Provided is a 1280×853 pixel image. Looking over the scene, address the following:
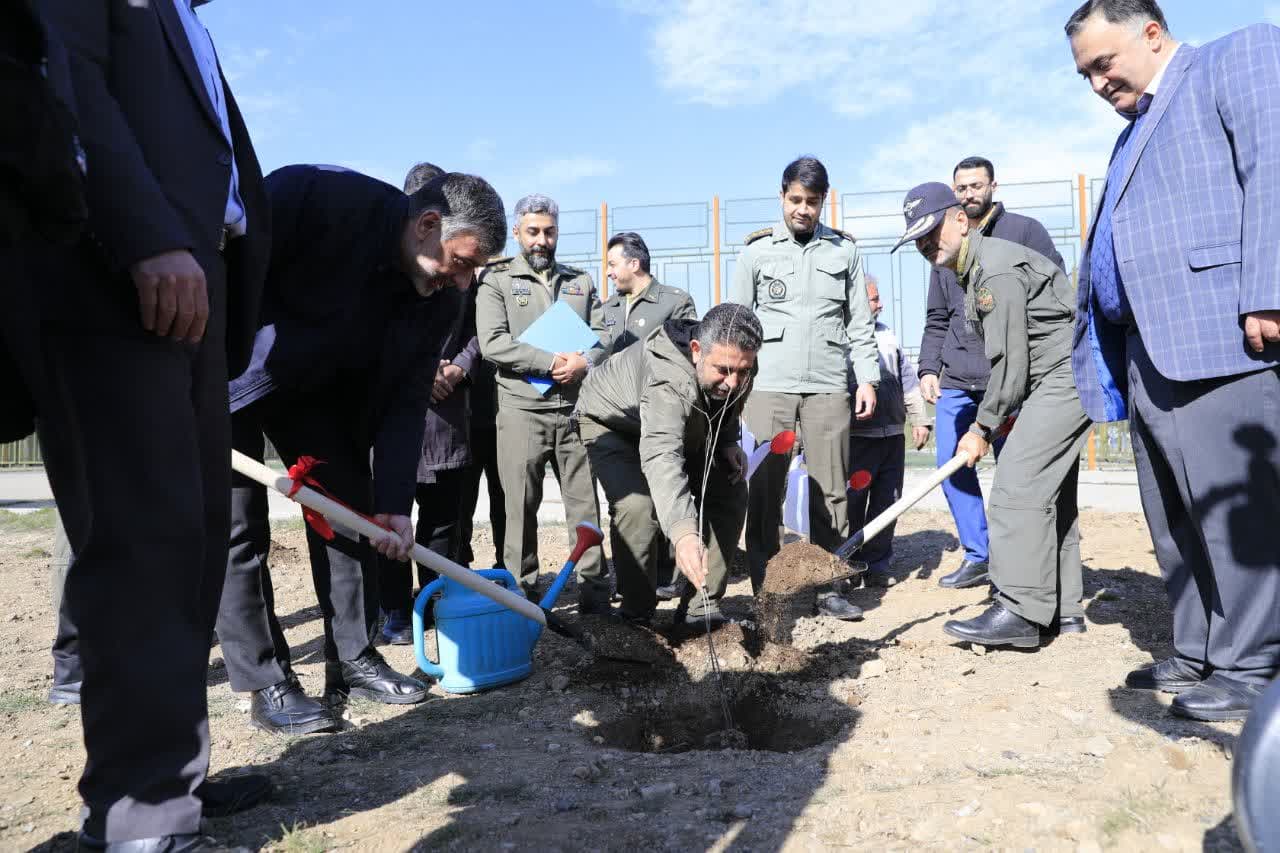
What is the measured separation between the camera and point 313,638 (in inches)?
178

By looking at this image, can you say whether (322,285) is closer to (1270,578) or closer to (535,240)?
(535,240)

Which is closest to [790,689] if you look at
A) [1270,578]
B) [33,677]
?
[1270,578]

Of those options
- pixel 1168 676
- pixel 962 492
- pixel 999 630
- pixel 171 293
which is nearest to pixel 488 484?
pixel 962 492

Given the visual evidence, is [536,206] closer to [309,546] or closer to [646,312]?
[646,312]

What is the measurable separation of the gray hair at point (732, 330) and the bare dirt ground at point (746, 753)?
116cm

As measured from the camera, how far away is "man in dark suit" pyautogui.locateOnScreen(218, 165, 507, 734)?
297 cm

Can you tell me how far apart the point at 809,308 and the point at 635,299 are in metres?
1.14

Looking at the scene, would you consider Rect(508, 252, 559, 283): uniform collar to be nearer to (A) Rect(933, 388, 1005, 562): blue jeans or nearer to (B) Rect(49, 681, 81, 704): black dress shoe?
(A) Rect(933, 388, 1005, 562): blue jeans

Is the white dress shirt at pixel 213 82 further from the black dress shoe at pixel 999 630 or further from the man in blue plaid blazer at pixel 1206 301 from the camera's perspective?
the black dress shoe at pixel 999 630

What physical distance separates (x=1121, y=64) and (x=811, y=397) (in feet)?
7.31

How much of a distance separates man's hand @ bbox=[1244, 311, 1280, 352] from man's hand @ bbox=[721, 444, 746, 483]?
210 cm

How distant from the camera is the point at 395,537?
311 cm

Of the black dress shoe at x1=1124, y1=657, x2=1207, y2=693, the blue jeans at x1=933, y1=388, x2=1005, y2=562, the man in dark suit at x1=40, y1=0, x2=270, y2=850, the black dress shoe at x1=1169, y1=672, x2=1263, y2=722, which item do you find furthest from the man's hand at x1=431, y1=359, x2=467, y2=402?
the black dress shoe at x1=1169, y1=672, x2=1263, y2=722

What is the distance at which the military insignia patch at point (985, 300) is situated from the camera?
13.1 ft
